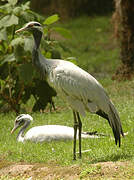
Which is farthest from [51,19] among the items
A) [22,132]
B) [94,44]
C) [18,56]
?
[94,44]

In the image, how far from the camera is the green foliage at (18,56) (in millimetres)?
9844

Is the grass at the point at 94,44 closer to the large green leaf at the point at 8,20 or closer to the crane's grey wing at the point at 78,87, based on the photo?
A: the large green leaf at the point at 8,20

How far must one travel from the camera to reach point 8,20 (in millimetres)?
9805

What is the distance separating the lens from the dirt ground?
5656 millimetres

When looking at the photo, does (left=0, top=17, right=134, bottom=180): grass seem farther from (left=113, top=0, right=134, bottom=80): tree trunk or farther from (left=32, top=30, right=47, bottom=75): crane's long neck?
(left=32, top=30, right=47, bottom=75): crane's long neck

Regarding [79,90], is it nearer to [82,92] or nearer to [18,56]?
[82,92]

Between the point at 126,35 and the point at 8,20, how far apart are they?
4971mm

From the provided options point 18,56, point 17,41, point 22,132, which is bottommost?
point 22,132

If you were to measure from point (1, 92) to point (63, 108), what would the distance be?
1526 mm

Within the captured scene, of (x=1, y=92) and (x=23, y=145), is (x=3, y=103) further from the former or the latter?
(x=23, y=145)

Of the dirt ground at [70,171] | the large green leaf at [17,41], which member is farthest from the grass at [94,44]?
the dirt ground at [70,171]

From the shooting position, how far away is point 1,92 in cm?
1070

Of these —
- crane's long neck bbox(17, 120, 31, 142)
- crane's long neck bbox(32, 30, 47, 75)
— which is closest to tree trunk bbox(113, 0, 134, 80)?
crane's long neck bbox(17, 120, 31, 142)

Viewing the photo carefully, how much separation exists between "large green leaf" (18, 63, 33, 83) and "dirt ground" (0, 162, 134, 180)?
3538 mm
